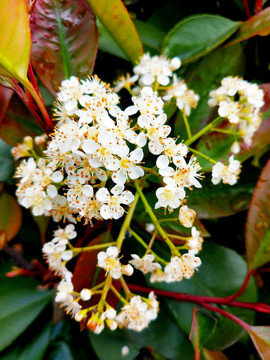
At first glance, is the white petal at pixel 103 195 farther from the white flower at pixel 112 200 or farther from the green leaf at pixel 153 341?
the green leaf at pixel 153 341

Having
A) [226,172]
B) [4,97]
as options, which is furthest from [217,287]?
[4,97]

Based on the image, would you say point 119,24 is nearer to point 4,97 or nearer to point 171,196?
point 4,97

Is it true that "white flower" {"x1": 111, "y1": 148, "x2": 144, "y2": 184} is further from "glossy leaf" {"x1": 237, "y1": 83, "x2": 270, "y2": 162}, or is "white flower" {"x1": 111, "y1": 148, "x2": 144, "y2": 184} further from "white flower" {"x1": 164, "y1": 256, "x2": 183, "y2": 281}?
"glossy leaf" {"x1": 237, "y1": 83, "x2": 270, "y2": 162}

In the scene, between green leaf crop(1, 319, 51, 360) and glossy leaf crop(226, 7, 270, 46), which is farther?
green leaf crop(1, 319, 51, 360)

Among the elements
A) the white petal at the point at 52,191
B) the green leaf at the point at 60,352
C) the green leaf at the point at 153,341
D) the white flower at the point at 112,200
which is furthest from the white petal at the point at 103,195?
the green leaf at the point at 60,352

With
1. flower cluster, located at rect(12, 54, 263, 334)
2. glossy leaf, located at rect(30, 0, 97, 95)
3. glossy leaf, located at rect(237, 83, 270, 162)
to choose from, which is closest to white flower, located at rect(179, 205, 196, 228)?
flower cluster, located at rect(12, 54, 263, 334)
